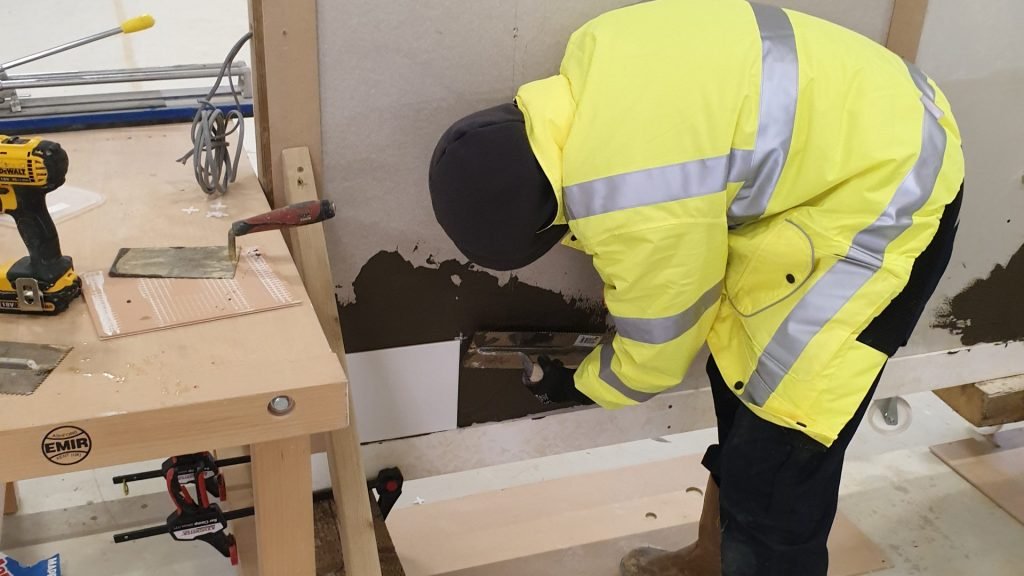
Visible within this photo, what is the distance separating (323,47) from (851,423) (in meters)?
0.94

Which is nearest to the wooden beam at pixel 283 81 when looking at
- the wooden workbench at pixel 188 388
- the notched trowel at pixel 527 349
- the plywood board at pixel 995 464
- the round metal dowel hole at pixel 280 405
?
the wooden workbench at pixel 188 388

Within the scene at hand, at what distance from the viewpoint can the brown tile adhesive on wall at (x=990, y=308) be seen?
5.86ft

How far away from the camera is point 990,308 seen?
1828 mm

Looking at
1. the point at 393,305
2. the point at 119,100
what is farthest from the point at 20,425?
the point at 119,100

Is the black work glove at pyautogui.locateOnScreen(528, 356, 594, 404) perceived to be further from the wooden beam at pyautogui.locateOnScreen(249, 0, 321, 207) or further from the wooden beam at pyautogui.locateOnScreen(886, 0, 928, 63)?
the wooden beam at pyautogui.locateOnScreen(886, 0, 928, 63)

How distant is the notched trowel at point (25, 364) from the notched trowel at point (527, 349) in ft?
2.53

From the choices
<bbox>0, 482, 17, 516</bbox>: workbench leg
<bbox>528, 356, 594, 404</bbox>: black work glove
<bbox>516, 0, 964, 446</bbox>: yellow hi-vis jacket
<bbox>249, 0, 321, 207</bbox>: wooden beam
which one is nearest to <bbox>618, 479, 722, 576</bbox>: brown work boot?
<bbox>528, 356, 594, 404</bbox>: black work glove

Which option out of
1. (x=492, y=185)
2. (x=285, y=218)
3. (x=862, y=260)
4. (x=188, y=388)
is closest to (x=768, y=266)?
(x=862, y=260)

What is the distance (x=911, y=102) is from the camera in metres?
1.10

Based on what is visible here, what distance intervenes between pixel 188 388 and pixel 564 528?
4.05ft

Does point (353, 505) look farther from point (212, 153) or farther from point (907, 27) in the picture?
point (907, 27)

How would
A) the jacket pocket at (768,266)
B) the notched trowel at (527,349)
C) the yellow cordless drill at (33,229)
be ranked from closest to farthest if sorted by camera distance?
the yellow cordless drill at (33,229) → the jacket pocket at (768,266) → the notched trowel at (527,349)

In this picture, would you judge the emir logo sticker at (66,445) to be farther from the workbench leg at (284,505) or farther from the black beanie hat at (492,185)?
the black beanie hat at (492,185)

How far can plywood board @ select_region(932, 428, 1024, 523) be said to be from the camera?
207 cm
